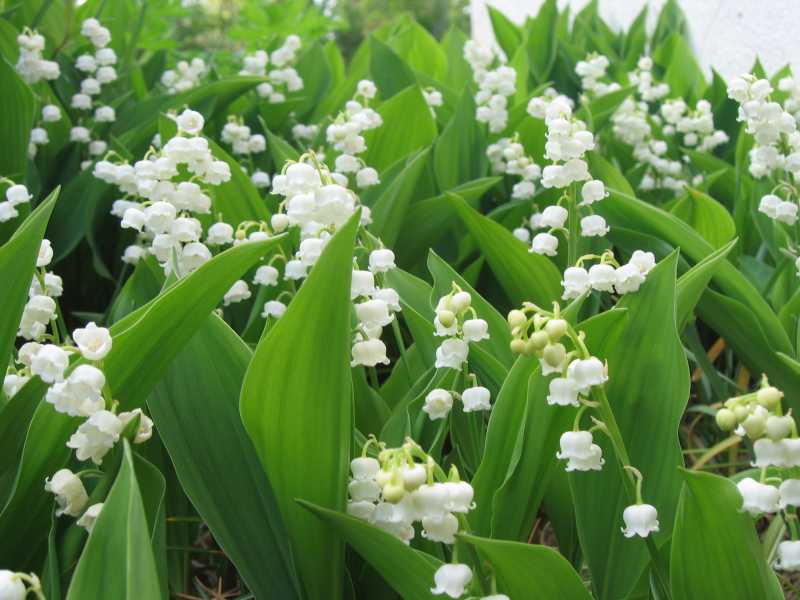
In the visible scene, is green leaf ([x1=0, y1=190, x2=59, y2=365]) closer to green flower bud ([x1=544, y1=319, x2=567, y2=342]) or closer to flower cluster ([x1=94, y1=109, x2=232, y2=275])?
flower cluster ([x1=94, y1=109, x2=232, y2=275])

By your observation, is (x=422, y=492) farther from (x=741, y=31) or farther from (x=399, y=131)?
(x=741, y=31)

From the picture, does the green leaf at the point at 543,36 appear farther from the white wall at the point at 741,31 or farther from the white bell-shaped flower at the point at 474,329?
the white bell-shaped flower at the point at 474,329

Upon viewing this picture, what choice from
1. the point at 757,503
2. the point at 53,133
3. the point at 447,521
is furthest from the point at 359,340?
the point at 53,133

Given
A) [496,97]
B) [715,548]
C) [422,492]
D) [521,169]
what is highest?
[496,97]

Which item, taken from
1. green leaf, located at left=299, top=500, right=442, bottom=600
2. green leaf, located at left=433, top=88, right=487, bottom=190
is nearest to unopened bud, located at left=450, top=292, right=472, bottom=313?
green leaf, located at left=299, top=500, right=442, bottom=600

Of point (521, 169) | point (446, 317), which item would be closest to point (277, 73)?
point (521, 169)

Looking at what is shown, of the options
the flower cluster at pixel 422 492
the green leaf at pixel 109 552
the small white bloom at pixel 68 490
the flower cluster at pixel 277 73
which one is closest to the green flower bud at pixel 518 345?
the flower cluster at pixel 422 492

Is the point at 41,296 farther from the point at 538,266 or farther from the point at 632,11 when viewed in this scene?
the point at 632,11
